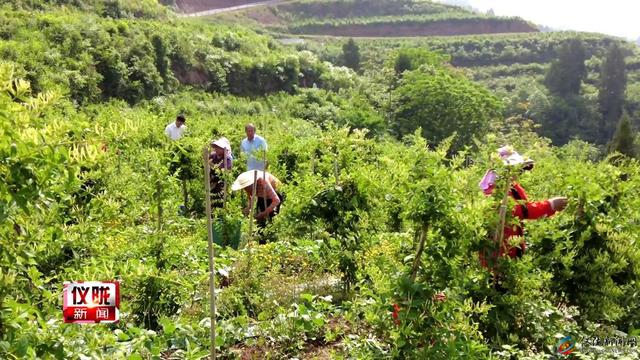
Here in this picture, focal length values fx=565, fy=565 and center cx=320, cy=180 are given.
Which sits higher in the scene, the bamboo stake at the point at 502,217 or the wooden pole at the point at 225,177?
the bamboo stake at the point at 502,217

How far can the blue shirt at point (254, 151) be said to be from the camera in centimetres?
707

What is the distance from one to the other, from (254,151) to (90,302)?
5099 mm

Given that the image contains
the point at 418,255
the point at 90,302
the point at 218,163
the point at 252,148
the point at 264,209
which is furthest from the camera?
the point at 252,148

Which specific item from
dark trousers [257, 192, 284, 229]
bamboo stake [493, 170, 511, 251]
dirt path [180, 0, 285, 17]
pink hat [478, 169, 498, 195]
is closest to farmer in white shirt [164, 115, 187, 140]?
dark trousers [257, 192, 284, 229]

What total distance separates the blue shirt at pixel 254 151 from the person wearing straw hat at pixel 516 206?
3.64m

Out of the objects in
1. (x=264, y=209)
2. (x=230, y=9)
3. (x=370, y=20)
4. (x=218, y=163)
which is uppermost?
(x=230, y=9)

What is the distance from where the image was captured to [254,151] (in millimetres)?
7285

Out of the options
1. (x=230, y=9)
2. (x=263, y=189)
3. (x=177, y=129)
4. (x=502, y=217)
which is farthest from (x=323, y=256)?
(x=230, y=9)

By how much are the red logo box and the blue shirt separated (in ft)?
15.1

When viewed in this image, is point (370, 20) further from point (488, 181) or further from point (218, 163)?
point (488, 181)

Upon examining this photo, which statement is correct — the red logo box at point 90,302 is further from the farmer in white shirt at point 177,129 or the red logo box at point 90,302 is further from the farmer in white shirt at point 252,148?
the farmer in white shirt at point 177,129

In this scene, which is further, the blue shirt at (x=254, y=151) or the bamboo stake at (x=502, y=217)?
the blue shirt at (x=254, y=151)

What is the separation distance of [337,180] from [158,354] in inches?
94.4

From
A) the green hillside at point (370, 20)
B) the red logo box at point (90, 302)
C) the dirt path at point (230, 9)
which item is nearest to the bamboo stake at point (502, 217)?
the red logo box at point (90, 302)
